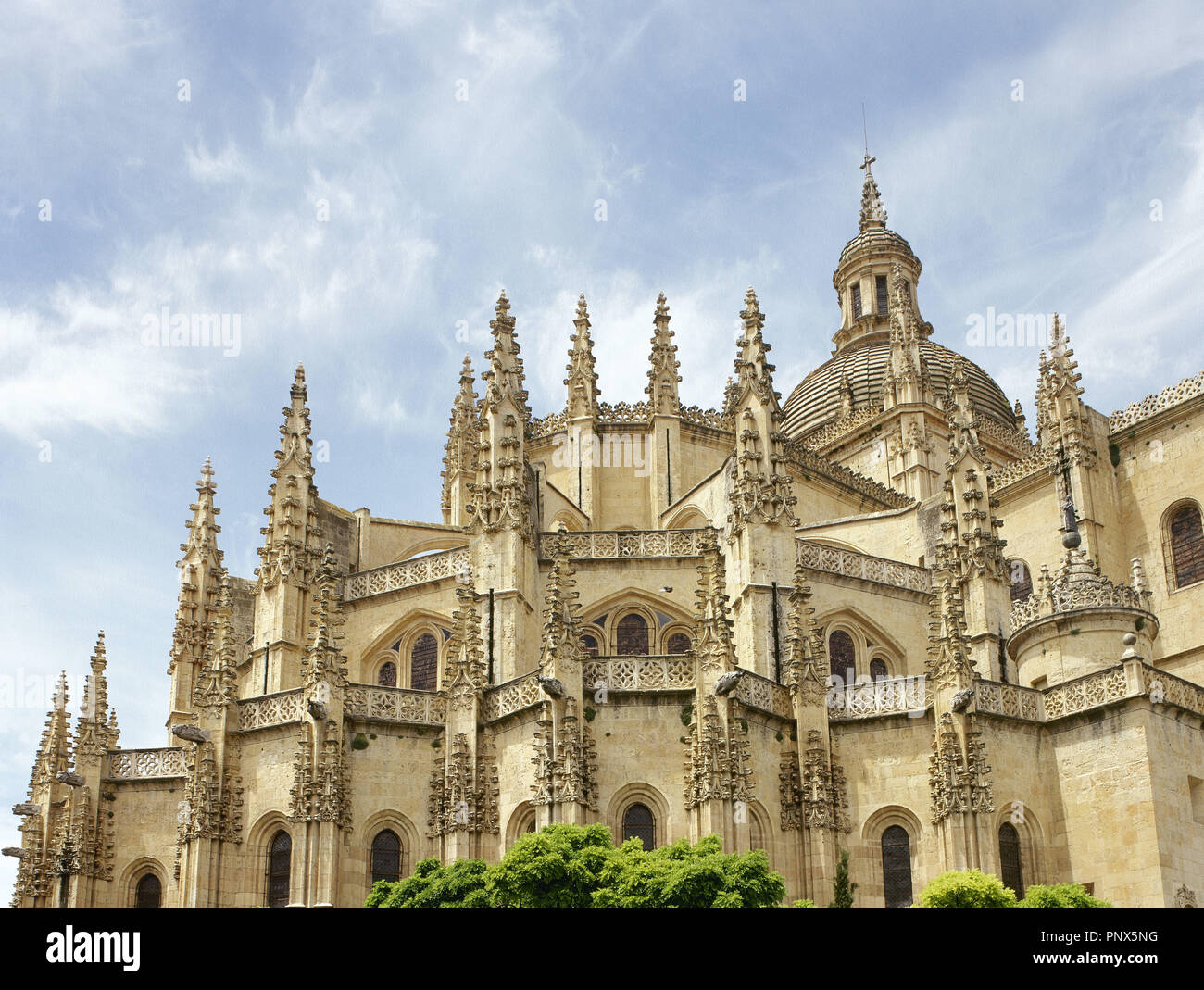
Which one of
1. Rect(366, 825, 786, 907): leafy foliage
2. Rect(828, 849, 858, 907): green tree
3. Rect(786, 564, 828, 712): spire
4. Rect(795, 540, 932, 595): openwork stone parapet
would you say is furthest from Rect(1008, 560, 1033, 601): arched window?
Rect(366, 825, 786, 907): leafy foliage

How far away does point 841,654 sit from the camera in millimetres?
40281

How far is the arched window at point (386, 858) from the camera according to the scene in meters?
34.0

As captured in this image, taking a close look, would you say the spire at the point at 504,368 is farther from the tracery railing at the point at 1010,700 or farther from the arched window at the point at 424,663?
the tracery railing at the point at 1010,700

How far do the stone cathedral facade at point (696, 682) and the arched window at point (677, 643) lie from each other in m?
0.05

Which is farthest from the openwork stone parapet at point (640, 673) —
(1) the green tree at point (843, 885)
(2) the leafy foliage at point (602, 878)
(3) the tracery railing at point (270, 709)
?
(3) the tracery railing at point (270, 709)

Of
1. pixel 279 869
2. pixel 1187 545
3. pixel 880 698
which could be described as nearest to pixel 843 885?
pixel 880 698

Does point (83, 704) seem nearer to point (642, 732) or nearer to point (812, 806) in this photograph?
point (642, 732)

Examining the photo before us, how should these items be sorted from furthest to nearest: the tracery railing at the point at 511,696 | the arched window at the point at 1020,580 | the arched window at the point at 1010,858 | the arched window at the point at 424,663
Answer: the arched window at the point at 1020,580 → the arched window at the point at 424,663 → the tracery railing at the point at 511,696 → the arched window at the point at 1010,858

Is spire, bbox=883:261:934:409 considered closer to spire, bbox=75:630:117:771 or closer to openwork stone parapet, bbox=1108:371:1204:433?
openwork stone parapet, bbox=1108:371:1204:433

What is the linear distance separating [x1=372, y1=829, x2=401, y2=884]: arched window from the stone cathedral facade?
5 centimetres

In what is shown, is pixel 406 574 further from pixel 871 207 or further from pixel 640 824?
pixel 871 207

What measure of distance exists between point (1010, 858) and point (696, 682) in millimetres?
7716

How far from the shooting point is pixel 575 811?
31.8 meters
